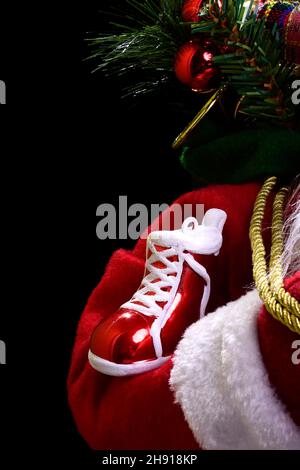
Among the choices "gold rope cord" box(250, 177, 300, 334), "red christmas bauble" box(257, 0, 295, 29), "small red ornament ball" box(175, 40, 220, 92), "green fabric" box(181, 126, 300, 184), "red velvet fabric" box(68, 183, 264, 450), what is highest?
"red christmas bauble" box(257, 0, 295, 29)

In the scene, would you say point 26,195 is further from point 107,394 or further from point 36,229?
point 107,394

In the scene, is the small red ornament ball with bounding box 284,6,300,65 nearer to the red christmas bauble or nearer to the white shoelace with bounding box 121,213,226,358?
the red christmas bauble

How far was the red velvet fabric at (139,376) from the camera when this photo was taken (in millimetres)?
542

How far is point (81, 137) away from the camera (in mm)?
965

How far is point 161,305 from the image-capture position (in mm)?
604

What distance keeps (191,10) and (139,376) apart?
0.38 metres

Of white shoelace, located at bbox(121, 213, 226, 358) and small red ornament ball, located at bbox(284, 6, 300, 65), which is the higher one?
small red ornament ball, located at bbox(284, 6, 300, 65)

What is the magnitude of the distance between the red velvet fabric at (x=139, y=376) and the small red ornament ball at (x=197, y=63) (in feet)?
0.38

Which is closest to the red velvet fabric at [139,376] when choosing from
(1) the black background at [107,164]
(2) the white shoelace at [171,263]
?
(2) the white shoelace at [171,263]

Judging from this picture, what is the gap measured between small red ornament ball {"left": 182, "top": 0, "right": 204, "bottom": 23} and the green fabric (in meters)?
0.11

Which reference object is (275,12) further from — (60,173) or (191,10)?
(60,173)

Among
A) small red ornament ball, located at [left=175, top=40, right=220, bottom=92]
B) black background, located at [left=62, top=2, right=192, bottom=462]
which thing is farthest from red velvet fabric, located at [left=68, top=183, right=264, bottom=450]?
black background, located at [left=62, top=2, right=192, bottom=462]

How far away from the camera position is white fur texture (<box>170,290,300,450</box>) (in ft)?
1.55

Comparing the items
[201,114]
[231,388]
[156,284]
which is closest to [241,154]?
[201,114]
